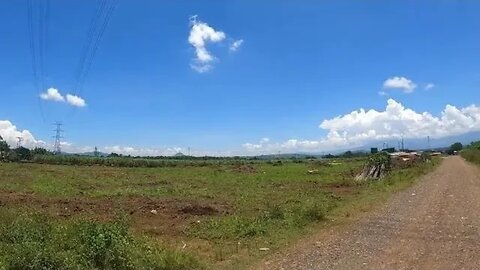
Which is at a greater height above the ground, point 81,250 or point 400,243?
point 81,250

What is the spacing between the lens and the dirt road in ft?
33.1

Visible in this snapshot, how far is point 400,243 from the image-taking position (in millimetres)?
12070

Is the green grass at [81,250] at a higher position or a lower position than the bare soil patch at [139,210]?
higher

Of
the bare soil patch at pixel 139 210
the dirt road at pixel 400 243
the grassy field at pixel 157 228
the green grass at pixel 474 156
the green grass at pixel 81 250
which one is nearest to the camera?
the green grass at pixel 81 250

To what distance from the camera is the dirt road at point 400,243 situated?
10.1m

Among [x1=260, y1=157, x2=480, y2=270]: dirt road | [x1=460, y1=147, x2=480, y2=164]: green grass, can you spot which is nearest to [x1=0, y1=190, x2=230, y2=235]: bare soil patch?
[x1=260, y1=157, x2=480, y2=270]: dirt road

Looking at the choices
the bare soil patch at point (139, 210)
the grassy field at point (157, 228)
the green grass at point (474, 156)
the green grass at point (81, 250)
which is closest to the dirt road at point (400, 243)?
the grassy field at point (157, 228)

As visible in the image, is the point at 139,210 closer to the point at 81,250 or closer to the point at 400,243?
the point at 81,250

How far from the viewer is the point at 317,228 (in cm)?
1514

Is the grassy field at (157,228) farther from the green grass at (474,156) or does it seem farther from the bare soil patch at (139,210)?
the green grass at (474,156)

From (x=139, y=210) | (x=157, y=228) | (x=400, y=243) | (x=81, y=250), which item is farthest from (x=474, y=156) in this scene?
(x=81, y=250)

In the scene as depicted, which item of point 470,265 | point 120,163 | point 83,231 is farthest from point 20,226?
point 120,163

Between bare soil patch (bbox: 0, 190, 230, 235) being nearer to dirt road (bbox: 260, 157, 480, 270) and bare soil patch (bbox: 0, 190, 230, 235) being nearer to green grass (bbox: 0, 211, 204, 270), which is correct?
green grass (bbox: 0, 211, 204, 270)

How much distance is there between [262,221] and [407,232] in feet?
14.8
